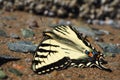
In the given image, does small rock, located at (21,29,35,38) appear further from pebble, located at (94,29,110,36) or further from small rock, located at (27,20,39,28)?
pebble, located at (94,29,110,36)

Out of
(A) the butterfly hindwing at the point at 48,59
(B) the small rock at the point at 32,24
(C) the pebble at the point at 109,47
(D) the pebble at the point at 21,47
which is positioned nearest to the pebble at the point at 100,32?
(C) the pebble at the point at 109,47

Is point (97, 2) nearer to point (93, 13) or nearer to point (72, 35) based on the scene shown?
point (93, 13)

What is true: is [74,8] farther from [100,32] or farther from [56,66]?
[56,66]

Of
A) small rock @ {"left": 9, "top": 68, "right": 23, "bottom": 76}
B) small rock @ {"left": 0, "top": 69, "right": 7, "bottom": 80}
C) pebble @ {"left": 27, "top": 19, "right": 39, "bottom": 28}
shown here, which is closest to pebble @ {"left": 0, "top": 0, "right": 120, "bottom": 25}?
pebble @ {"left": 27, "top": 19, "right": 39, "bottom": 28}

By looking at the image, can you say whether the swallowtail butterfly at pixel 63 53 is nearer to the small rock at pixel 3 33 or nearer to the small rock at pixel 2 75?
the small rock at pixel 2 75

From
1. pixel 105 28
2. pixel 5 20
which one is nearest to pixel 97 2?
pixel 105 28
